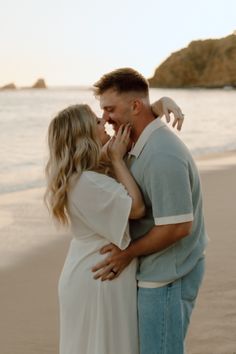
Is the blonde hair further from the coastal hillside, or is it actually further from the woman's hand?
the coastal hillside

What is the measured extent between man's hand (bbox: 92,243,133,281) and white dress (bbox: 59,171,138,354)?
0.10 ft

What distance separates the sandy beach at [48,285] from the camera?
5.62m

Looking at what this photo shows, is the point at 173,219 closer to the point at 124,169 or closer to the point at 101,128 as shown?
the point at 124,169

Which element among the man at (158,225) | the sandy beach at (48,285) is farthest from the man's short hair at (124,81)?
the sandy beach at (48,285)

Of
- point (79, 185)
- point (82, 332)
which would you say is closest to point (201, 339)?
point (82, 332)

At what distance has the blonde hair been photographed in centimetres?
333

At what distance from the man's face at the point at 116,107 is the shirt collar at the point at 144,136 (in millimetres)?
109

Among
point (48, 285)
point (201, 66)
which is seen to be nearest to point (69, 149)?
point (48, 285)

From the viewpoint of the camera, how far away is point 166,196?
10.6ft

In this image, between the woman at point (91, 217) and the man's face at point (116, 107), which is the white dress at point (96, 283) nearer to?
the woman at point (91, 217)

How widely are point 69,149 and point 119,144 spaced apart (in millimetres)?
242

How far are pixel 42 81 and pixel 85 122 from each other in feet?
501

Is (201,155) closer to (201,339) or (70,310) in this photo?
(201,339)

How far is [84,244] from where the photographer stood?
136 inches
